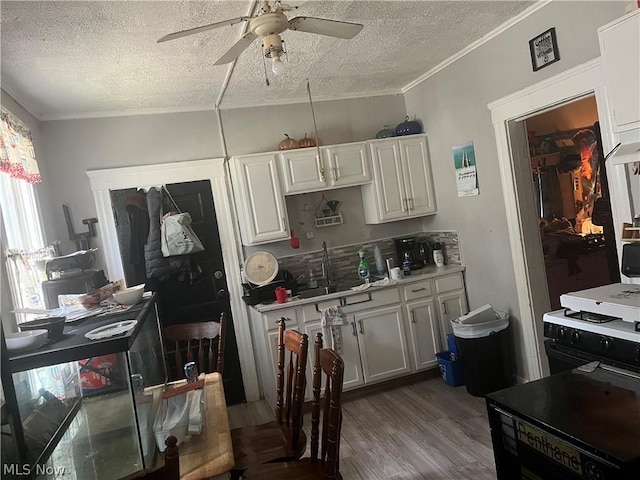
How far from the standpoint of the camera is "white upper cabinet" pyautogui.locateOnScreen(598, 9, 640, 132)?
1.99 meters

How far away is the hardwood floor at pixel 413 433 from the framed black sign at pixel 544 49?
235cm

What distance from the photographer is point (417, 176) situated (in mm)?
4410

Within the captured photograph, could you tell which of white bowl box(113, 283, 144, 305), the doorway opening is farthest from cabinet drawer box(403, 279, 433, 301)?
white bowl box(113, 283, 144, 305)

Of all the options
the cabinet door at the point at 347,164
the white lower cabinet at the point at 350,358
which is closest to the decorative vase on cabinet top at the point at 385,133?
the cabinet door at the point at 347,164

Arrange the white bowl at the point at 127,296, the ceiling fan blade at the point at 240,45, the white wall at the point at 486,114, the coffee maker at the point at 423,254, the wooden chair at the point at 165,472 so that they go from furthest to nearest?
1. the coffee maker at the point at 423,254
2. the white wall at the point at 486,114
3. the white bowl at the point at 127,296
4. the ceiling fan blade at the point at 240,45
5. the wooden chair at the point at 165,472

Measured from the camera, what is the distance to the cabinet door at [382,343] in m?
3.96

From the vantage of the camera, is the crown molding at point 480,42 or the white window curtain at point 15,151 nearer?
the white window curtain at point 15,151

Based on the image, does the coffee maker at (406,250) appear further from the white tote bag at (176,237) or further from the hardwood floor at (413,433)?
the white tote bag at (176,237)

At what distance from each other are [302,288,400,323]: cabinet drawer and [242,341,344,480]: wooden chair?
68.9 inches

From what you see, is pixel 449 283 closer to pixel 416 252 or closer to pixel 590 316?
pixel 416 252

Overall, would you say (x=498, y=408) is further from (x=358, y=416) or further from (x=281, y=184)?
(x=281, y=184)

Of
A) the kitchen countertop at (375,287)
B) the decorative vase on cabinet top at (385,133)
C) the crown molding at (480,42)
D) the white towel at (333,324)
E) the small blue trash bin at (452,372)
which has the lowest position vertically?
the small blue trash bin at (452,372)

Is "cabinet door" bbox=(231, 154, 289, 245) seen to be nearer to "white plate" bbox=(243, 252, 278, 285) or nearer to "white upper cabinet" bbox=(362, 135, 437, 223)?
"white plate" bbox=(243, 252, 278, 285)

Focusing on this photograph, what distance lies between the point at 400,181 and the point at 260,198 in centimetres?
131
